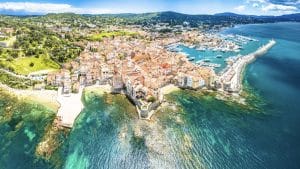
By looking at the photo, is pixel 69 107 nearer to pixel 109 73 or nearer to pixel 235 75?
pixel 109 73

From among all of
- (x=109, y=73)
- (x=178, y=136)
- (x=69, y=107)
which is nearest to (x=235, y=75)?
(x=109, y=73)

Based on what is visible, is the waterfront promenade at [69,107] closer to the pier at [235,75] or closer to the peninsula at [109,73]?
the peninsula at [109,73]

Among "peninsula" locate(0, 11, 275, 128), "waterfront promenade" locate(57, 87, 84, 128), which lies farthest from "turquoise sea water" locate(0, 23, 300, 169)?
"peninsula" locate(0, 11, 275, 128)

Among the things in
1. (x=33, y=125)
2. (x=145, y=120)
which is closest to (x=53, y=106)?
(x=33, y=125)

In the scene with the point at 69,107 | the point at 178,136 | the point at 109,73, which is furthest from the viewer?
the point at 109,73

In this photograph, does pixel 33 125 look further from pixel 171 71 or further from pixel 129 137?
pixel 171 71

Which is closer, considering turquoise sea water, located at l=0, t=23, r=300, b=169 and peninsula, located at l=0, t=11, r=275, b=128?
turquoise sea water, located at l=0, t=23, r=300, b=169

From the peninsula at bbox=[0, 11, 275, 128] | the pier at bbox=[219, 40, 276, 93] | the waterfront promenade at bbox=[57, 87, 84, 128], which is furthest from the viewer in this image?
the pier at bbox=[219, 40, 276, 93]

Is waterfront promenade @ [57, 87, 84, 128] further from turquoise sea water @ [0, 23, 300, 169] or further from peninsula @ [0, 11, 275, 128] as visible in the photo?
turquoise sea water @ [0, 23, 300, 169]

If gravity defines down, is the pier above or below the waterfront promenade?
above
